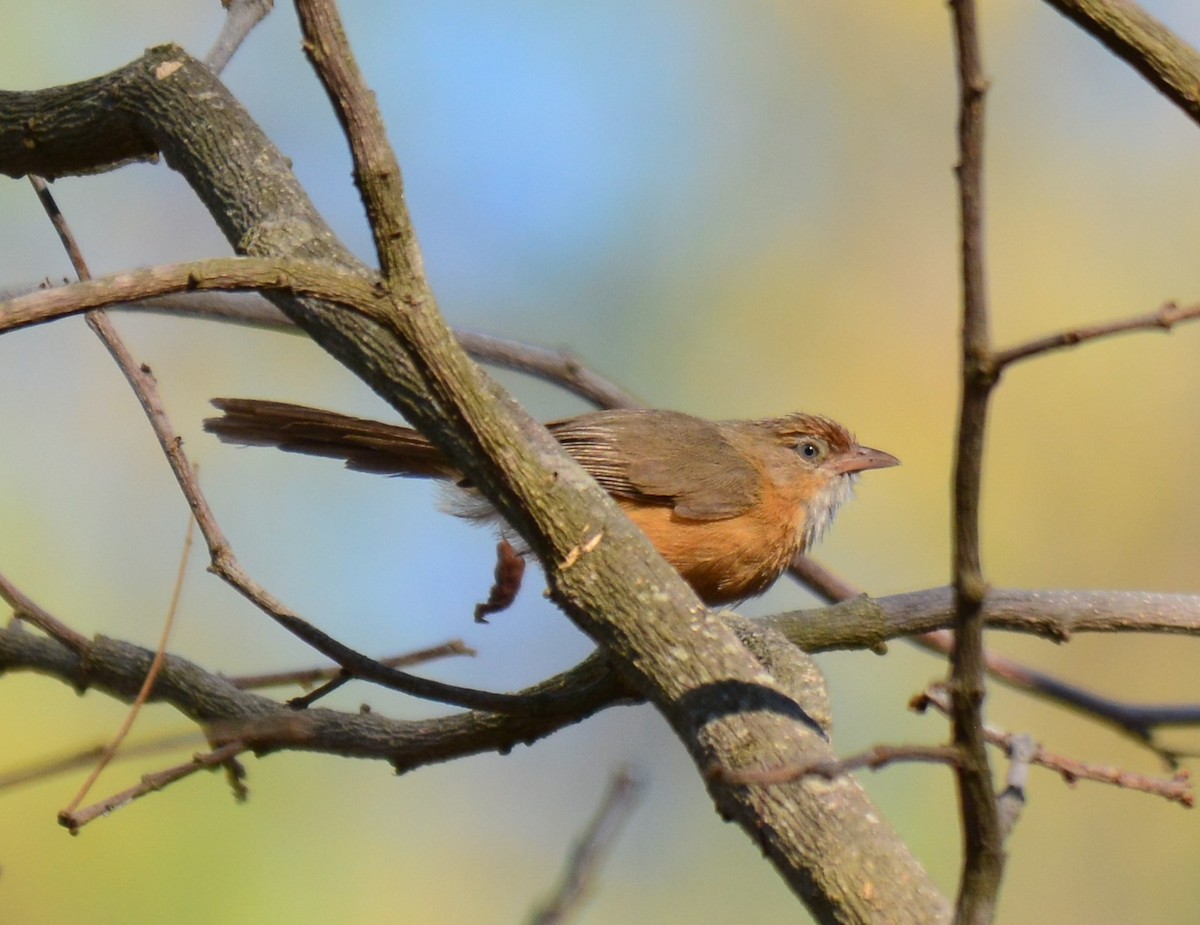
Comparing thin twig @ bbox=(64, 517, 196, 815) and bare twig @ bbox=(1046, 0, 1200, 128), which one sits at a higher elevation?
bare twig @ bbox=(1046, 0, 1200, 128)

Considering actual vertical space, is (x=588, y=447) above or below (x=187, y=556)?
above

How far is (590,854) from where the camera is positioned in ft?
10.4

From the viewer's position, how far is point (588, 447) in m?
5.98

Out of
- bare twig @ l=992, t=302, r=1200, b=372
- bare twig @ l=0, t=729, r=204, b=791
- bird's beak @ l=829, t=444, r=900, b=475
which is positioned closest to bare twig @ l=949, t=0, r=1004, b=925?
bare twig @ l=992, t=302, r=1200, b=372

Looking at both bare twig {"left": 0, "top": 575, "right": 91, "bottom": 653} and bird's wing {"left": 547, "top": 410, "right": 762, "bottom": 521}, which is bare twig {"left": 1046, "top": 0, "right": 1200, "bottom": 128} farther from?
bird's wing {"left": 547, "top": 410, "right": 762, "bottom": 521}

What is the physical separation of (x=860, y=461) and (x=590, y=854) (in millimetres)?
3890

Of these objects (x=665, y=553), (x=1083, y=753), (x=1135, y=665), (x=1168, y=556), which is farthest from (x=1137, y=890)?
(x=665, y=553)

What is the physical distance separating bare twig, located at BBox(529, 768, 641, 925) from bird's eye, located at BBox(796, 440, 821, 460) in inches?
134

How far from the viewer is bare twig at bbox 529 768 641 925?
9.94 feet

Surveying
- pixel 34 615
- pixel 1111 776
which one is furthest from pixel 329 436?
pixel 1111 776

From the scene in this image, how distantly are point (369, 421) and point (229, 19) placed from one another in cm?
163

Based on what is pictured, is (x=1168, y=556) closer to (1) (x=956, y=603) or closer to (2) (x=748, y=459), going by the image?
(2) (x=748, y=459)

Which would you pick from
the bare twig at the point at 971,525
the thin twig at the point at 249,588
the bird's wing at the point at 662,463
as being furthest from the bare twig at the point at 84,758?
the bird's wing at the point at 662,463

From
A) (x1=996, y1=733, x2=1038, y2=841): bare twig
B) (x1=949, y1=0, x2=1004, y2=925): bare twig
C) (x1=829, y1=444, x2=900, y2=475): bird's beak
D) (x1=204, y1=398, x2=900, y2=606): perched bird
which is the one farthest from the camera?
(x1=829, y1=444, x2=900, y2=475): bird's beak
